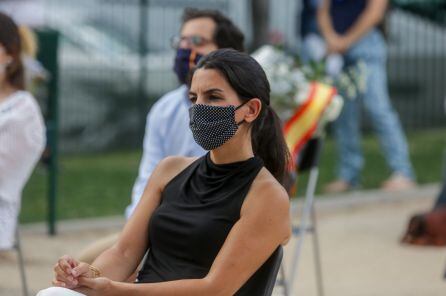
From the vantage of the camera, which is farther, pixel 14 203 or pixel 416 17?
pixel 416 17

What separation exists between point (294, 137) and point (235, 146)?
94.2 inches

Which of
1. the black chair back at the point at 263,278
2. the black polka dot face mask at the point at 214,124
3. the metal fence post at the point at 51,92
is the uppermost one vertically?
the black polka dot face mask at the point at 214,124

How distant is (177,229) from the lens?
388 centimetres

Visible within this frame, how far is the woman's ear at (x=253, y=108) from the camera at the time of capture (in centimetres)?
389

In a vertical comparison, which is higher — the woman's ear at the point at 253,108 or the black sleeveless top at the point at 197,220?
the woman's ear at the point at 253,108

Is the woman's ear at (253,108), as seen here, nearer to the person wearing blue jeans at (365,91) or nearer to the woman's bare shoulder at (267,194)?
the woman's bare shoulder at (267,194)

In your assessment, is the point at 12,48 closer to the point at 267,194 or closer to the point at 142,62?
the point at 267,194

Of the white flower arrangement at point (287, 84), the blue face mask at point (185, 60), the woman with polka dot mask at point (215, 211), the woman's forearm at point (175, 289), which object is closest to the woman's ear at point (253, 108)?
the woman with polka dot mask at point (215, 211)

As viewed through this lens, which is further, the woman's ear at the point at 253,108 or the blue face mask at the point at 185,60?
the blue face mask at the point at 185,60

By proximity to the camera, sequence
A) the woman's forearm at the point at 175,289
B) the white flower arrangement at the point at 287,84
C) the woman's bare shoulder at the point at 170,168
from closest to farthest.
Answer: the woman's forearm at the point at 175,289
the woman's bare shoulder at the point at 170,168
the white flower arrangement at the point at 287,84

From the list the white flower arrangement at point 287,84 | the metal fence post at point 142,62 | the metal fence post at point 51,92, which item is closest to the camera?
the white flower arrangement at point 287,84

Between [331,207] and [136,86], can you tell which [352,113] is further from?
[136,86]

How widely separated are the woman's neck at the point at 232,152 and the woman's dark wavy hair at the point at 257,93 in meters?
0.09

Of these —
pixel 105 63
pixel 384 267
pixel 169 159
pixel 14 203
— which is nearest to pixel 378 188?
pixel 384 267
